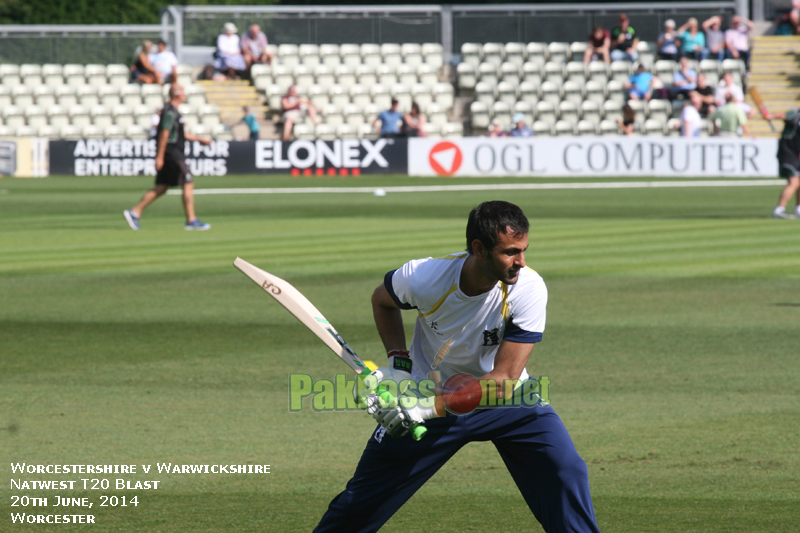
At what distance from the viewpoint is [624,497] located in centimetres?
557

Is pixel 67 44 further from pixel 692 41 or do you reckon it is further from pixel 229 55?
pixel 692 41

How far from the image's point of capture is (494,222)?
158 inches

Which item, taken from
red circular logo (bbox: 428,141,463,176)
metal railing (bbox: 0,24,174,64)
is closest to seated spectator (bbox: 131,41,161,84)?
metal railing (bbox: 0,24,174,64)

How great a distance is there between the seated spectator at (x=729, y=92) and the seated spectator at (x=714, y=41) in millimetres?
1333

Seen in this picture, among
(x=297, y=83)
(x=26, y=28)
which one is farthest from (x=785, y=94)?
(x=26, y=28)

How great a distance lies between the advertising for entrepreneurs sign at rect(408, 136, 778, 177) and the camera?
30.4 m

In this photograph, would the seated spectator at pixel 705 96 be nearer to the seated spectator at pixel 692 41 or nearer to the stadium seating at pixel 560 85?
the stadium seating at pixel 560 85

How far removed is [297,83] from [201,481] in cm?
3275

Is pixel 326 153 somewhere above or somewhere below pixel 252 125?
below

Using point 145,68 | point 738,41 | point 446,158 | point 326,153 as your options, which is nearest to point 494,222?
point 446,158

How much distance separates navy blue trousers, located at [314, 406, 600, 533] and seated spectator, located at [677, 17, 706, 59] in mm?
34481

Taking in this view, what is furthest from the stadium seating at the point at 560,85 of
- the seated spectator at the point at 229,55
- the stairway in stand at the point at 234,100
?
the seated spectator at the point at 229,55

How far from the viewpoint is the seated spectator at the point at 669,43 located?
120 ft

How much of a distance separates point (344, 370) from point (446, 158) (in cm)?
2424
